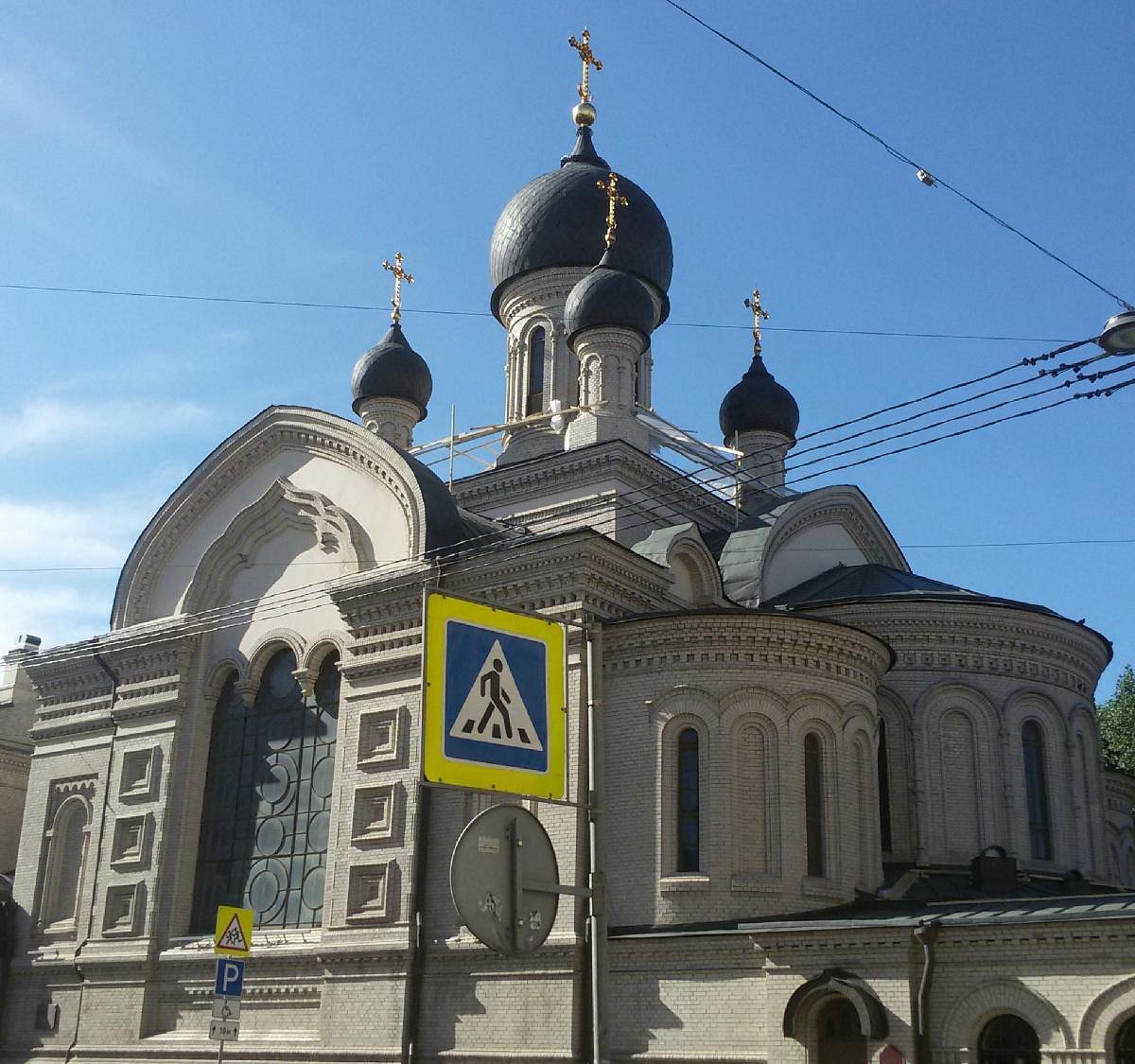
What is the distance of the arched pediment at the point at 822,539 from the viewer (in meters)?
18.8

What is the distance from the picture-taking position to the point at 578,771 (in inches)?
437

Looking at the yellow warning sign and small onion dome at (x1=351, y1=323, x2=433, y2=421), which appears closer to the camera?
the yellow warning sign

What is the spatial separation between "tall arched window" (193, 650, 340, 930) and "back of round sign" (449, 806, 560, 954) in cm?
1035

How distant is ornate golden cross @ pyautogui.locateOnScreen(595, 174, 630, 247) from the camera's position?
68.8 ft

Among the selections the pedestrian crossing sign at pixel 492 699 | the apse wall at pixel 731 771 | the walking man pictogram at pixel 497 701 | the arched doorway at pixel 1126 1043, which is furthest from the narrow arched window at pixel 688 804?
the walking man pictogram at pixel 497 701

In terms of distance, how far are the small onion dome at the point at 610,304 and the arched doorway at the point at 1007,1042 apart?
10994mm

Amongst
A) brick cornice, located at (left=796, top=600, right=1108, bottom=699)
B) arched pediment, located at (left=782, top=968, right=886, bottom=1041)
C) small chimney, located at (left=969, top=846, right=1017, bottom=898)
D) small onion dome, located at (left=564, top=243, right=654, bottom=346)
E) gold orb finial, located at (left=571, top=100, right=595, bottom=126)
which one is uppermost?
gold orb finial, located at (left=571, top=100, right=595, bottom=126)

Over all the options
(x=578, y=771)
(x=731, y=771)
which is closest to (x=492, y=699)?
(x=578, y=771)

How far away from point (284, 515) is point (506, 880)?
12.8 m

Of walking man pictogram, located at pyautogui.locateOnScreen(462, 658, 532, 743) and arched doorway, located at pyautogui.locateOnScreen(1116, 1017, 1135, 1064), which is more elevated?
walking man pictogram, located at pyautogui.locateOnScreen(462, 658, 532, 743)

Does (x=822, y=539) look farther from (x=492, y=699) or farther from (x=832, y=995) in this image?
(x=492, y=699)

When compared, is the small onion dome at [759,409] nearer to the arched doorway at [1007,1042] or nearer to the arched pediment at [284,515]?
the arched pediment at [284,515]

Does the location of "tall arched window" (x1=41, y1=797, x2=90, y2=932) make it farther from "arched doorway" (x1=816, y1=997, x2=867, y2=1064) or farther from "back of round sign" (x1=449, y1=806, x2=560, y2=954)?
"back of round sign" (x1=449, y1=806, x2=560, y2=954)

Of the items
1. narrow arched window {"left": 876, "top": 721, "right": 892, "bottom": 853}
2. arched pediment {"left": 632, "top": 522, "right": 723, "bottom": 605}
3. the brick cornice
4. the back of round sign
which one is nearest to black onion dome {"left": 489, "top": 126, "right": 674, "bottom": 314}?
arched pediment {"left": 632, "top": 522, "right": 723, "bottom": 605}
